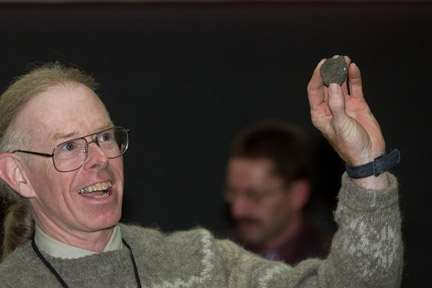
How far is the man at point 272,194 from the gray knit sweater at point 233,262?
3.46 feet

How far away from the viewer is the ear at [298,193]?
137 inches

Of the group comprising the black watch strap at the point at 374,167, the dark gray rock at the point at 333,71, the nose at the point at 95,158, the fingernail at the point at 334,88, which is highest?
the dark gray rock at the point at 333,71

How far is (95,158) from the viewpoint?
2.22 metres

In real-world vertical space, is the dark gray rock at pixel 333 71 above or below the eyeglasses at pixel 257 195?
above

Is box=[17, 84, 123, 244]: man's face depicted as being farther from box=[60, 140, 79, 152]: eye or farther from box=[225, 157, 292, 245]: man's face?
box=[225, 157, 292, 245]: man's face

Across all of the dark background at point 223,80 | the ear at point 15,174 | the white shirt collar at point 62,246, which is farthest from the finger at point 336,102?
the dark background at point 223,80

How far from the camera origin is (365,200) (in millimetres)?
2033

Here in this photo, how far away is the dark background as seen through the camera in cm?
404

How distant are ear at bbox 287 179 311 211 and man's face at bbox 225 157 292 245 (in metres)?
0.02

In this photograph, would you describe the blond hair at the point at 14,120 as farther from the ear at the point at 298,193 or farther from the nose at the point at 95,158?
the ear at the point at 298,193

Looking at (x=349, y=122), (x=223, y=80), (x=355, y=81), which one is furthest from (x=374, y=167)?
(x=223, y=80)

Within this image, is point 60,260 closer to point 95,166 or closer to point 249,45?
point 95,166

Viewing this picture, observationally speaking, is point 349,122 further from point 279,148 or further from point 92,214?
point 279,148

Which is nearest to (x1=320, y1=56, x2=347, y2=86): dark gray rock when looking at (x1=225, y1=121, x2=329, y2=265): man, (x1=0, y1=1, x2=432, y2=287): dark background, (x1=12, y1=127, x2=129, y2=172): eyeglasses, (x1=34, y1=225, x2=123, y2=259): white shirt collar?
(x1=12, y1=127, x2=129, y2=172): eyeglasses
